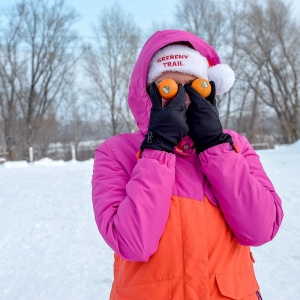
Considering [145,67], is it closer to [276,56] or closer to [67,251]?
[67,251]

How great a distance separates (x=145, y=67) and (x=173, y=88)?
0.59 feet

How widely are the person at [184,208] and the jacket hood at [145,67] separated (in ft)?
0.14

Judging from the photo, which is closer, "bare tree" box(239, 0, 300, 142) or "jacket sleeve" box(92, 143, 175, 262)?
"jacket sleeve" box(92, 143, 175, 262)

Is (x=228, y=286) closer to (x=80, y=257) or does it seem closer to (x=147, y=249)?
(x=147, y=249)

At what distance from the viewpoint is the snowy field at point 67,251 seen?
2.78 metres

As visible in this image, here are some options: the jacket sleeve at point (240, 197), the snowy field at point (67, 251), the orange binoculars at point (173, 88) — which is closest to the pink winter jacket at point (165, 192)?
the jacket sleeve at point (240, 197)

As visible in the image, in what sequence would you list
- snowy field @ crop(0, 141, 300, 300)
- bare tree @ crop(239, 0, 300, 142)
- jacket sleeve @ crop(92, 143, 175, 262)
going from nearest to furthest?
jacket sleeve @ crop(92, 143, 175, 262) < snowy field @ crop(0, 141, 300, 300) < bare tree @ crop(239, 0, 300, 142)

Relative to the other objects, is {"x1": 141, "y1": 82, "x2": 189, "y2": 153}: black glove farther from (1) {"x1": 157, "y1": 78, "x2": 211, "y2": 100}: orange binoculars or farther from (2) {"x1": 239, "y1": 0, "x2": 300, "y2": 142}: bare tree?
(2) {"x1": 239, "y1": 0, "x2": 300, "y2": 142}: bare tree

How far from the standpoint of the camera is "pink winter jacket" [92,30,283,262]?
3.24ft

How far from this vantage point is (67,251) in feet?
12.1

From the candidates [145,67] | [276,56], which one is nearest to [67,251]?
[145,67]

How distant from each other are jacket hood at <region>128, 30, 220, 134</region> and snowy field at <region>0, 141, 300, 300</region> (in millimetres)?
1904

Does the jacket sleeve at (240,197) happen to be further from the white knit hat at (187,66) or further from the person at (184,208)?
the white knit hat at (187,66)

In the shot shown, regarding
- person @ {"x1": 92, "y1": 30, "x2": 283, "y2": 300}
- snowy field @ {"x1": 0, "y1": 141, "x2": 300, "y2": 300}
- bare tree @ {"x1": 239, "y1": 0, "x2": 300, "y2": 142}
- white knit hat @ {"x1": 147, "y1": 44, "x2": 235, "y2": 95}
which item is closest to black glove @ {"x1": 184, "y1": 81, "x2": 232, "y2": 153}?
person @ {"x1": 92, "y1": 30, "x2": 283, "y2": 300}
